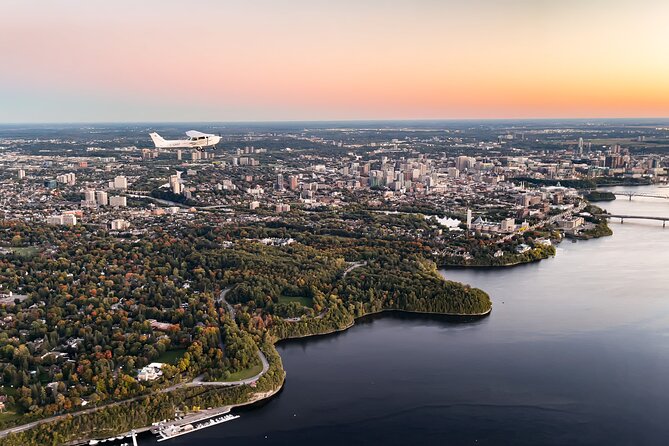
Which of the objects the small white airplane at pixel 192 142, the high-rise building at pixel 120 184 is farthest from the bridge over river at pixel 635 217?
the high-rise building at pixel 120 184

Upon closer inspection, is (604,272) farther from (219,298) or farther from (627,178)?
(627,178)

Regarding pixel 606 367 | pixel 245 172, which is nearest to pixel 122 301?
pixel 606 367

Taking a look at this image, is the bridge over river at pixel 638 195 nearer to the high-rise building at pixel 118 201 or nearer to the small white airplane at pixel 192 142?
the small white airplane at pixel 192 142

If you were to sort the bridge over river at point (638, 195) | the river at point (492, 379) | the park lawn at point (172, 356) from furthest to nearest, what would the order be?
the bridge over river at point (638, 195)
the park lawn at point (172, 356)
the river at point (492, 379)

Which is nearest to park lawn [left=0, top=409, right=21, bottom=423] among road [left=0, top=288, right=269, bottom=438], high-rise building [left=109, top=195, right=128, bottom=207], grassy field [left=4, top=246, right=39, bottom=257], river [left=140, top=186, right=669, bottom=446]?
road [left=0, top=288, right=269, bottom=438]

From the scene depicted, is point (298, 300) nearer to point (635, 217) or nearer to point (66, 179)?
point (635, 217)

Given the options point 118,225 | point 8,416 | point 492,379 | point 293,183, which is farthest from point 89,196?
point 492,379

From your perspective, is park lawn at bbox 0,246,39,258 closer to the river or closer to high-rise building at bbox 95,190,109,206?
the river

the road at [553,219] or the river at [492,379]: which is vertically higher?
the road at [553,219]
